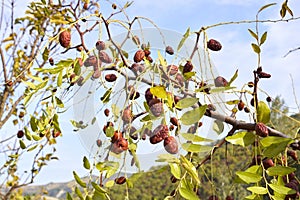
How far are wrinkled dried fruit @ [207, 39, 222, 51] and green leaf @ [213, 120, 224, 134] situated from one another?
127mm

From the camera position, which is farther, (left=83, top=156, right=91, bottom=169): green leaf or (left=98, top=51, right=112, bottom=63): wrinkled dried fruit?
(left=98, top=51, right=112, bottom=63): wrinkled dried fruit

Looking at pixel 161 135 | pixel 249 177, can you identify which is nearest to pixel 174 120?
pixel 161 135

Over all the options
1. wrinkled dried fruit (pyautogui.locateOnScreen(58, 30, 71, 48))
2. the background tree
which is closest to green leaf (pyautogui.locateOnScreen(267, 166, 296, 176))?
the background tree

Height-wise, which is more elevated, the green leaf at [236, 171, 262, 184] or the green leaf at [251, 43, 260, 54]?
the green leaf at [251, 43, 260, 54]

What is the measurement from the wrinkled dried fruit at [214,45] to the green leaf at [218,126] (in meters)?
0.13

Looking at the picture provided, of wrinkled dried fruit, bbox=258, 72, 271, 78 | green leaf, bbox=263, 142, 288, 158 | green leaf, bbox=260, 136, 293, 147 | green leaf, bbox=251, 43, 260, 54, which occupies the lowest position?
green leaf, bbox=263, 142, 288, 158

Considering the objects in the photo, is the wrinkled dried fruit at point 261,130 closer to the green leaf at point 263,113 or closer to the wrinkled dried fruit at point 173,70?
the green leaf at point 263,113

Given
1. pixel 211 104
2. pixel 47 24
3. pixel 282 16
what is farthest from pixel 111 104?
pixel 47 24

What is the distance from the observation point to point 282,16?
808 millimetres

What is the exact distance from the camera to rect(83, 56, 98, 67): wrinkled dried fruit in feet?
2.57

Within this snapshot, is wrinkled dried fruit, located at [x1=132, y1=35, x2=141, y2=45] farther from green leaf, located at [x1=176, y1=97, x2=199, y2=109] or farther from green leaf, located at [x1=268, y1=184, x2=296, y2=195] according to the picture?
green leaf, located at [x1=268, y1=184, x2=296, y2=195]

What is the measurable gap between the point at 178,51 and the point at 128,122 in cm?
16

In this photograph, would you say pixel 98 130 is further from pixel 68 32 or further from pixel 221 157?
pixel 221 157

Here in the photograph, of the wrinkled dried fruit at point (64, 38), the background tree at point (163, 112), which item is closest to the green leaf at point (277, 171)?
the background tree at point (163, 112)
